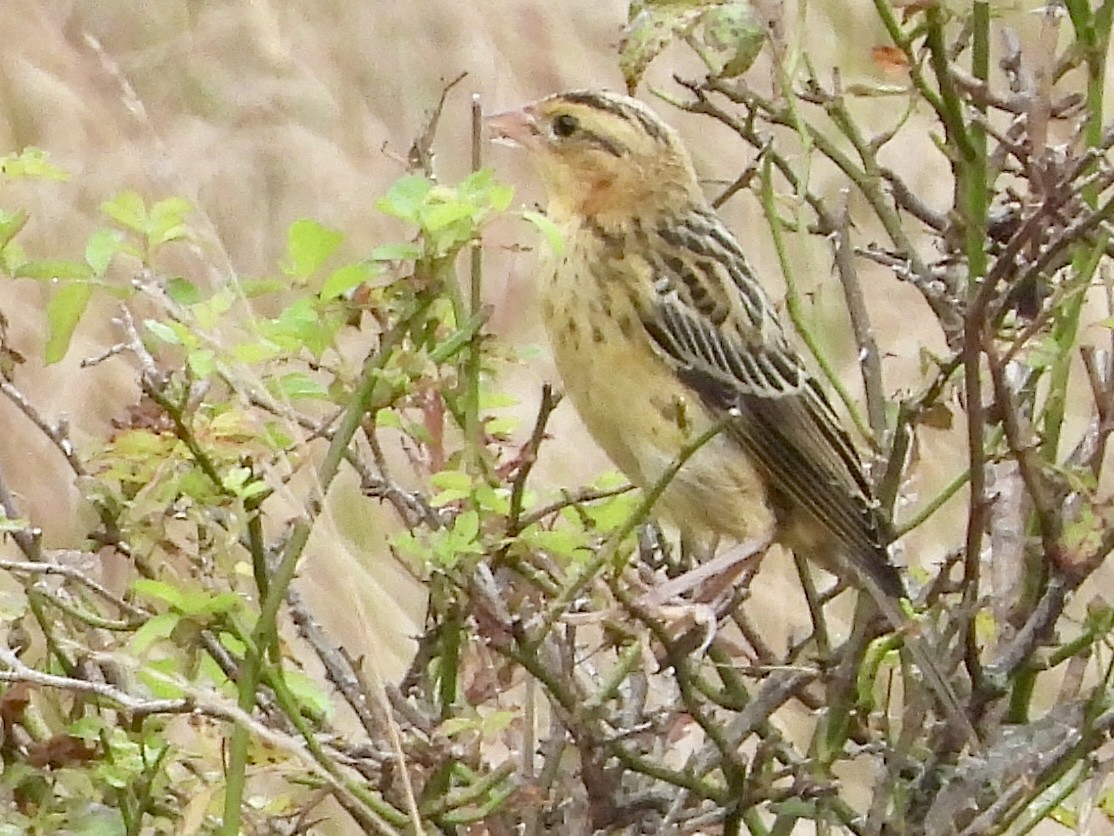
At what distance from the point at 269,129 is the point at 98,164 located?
284 mm

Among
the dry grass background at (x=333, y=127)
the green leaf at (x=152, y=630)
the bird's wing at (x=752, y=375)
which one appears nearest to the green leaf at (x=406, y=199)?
the green leaf at (x=152, y=630)

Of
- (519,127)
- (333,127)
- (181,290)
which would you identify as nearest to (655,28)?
(181,290)

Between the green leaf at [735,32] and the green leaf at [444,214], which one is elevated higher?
the green leaf at [735,32]

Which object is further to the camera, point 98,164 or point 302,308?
point 98,164

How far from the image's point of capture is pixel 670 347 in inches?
56.9

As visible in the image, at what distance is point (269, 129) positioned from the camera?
8.39 ft

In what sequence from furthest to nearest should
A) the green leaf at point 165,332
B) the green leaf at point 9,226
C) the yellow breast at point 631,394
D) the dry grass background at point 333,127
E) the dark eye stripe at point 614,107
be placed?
the dry grass background at point 333,127
the dark eye stripe at point 614,107
the yellow breast at point 631,394
the green leaf at point 9,226
the green leaf at point 165,332

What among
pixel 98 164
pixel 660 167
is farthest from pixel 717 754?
pixel 98 164

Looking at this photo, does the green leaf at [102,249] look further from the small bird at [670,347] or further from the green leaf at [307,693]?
the small bird at [670,347]

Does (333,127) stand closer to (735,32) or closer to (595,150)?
(595,150)

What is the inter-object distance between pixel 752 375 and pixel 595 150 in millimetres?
264

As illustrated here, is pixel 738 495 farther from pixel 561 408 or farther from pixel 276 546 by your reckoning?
pixel 561 408

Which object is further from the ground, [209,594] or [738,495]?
[738,495]

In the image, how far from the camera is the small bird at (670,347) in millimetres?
1424
